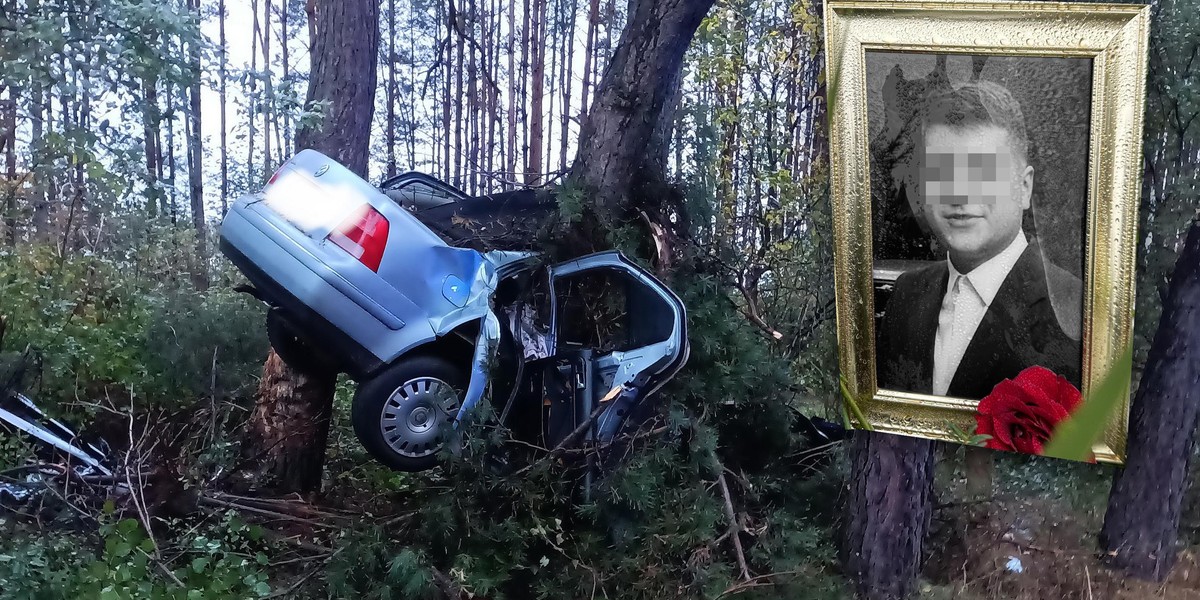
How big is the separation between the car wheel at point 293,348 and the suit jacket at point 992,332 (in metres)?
1.64

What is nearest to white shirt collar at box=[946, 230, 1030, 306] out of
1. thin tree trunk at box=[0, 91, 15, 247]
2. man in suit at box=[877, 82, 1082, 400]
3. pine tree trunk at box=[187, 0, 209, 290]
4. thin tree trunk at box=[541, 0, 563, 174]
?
man in suit at box=[877, 82, 1082, 400]

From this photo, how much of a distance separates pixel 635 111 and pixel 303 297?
1.12 m

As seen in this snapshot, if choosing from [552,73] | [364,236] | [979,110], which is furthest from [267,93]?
[979,110]

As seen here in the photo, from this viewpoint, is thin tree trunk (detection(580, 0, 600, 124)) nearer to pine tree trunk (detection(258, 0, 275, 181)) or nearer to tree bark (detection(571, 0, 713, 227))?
tree bark (detection(571, 0, 713, 227))

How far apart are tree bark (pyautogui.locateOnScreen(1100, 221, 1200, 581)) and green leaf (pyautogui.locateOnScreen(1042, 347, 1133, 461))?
6 cm

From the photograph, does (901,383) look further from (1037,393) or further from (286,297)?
(286,297)

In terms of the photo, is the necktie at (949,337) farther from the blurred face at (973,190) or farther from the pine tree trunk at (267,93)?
the pine tree trunk at (267,93)

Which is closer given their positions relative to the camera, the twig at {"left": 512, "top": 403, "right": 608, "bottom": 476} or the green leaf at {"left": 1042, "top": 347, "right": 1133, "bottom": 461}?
the green leaf at {"left": 1042, "top": 347, "right": 1133, "bottom": 461}

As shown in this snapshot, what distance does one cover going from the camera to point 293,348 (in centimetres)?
232

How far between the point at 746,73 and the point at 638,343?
84cm

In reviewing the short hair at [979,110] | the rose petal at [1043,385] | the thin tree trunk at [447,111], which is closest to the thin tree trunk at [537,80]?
the thin tree trunk at [447,111]

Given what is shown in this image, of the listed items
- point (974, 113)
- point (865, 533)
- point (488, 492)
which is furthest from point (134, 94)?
point (865, 533)

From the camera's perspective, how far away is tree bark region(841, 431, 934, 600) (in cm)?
223

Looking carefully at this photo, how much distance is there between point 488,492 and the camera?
2.23 m
